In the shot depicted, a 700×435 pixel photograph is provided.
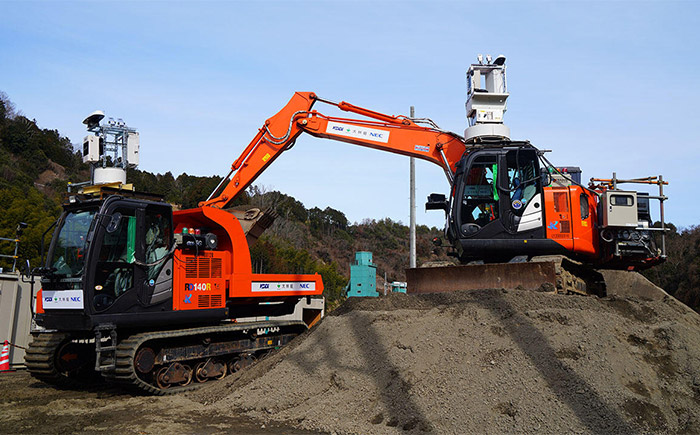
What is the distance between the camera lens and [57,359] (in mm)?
8867

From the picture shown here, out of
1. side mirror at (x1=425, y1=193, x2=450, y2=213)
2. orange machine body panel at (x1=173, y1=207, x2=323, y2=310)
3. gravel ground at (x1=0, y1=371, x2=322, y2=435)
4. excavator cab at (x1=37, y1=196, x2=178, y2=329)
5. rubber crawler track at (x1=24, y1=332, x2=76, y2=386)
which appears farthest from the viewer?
side mirror at (x1=425, y1=193, x2=450, y2=213)

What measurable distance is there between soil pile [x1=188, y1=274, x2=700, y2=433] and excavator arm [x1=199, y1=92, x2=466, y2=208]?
3297mm

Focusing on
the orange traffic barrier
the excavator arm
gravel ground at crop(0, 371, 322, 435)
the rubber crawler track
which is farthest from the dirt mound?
the orange traffic barrier

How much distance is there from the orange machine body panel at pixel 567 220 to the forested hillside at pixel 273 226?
762cm

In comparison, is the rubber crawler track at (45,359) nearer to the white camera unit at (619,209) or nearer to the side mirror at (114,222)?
the side mirror at (114,222)

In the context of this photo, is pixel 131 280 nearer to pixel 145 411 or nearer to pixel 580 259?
pixel 145 411

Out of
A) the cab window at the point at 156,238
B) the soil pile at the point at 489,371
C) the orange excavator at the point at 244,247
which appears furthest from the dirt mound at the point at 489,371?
the cab window at the point at 156,238

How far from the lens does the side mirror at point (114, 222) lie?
8297 millimetres

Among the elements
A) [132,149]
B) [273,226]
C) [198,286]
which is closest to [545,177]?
[198,286]

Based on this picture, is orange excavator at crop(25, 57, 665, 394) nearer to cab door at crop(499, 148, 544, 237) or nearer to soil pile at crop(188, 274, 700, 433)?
cab door at crop(499, 148, 544, 237)

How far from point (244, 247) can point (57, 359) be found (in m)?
3.33

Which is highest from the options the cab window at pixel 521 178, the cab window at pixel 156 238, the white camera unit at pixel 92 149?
the white camera unit at pixel 92 149

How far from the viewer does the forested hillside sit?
23.8 meters

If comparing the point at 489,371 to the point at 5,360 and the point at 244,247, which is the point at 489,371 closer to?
the point at 244,247
